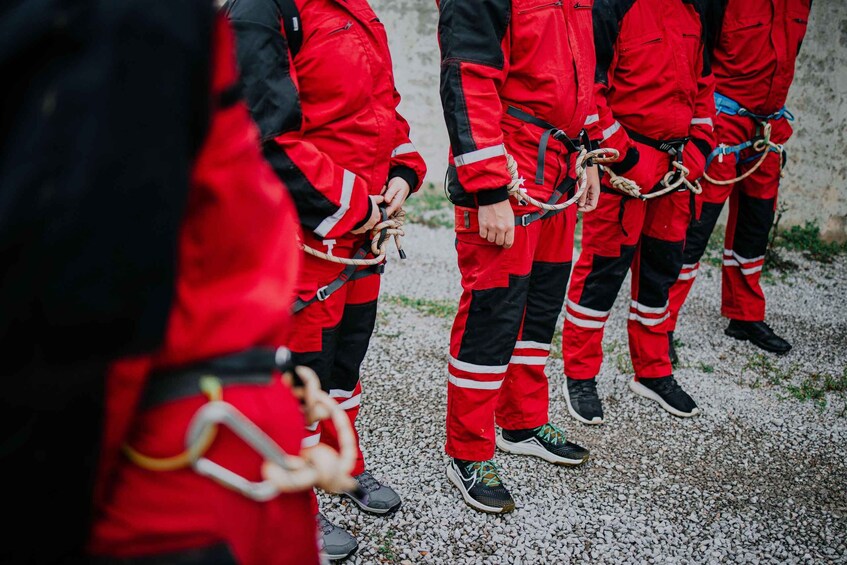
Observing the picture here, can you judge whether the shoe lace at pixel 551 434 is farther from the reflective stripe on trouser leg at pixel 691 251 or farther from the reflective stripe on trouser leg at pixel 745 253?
the reflective stripe on trouser leg at pixel 745 253

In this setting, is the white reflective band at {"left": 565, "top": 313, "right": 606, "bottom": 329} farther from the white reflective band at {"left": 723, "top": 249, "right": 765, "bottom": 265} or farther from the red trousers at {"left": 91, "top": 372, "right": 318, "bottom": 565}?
the red trousers at {"left": 91, "top": 372, "right": 318, "bottom": 565}

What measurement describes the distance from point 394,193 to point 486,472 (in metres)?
1.32

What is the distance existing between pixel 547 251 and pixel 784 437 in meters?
1.89

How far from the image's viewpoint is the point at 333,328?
96.6 inches

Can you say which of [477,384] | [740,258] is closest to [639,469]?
[477,384]

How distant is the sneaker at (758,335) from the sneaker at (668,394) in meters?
1.20

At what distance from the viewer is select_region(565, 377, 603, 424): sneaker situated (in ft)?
12.2

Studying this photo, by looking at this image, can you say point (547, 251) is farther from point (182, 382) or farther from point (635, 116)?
point (182, 382)

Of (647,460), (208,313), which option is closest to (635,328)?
(647,460)

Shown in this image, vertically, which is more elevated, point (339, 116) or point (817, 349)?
point (339, 116)

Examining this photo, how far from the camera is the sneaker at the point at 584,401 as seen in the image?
371 cm

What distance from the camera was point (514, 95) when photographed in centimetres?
275

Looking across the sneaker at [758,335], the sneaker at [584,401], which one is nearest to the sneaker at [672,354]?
the sneaker at [758,335]

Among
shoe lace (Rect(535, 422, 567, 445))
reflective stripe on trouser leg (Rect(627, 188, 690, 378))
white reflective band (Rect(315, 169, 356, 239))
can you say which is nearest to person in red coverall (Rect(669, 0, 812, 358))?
reflective stripe on trouser leg (Rect(627, 188, 690, 378))
